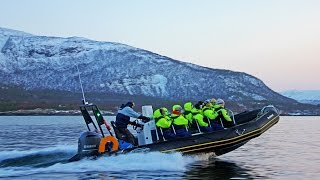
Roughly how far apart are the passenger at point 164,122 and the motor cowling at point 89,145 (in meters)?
2.43

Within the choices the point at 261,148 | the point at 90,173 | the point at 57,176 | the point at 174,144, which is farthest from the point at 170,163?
the point at 261,148

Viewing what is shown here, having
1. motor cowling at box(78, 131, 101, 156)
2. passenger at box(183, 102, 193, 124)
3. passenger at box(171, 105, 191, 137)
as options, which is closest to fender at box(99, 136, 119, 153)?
motor cowling at box(78, 131, 101, 156)

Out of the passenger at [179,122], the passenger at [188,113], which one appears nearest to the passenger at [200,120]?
the passenger at [188,113]

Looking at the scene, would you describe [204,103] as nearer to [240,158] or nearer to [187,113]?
[187,113]

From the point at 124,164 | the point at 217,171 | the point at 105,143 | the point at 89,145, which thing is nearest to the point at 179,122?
the point at 217,171

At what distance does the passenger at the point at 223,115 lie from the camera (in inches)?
865

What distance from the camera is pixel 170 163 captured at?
2011 cm

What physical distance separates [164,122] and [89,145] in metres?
3.03

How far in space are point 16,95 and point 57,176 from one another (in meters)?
187

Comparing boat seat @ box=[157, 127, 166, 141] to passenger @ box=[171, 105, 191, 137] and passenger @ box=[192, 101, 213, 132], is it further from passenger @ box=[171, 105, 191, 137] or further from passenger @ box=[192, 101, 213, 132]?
passenger @ box=[192, 101, 213, 132]

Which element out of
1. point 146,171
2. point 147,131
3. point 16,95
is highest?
point 16,95

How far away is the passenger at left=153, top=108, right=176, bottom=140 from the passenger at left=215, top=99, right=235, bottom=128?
2.34m

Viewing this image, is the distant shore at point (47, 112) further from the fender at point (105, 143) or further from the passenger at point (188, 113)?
the fender at point (105, 143)

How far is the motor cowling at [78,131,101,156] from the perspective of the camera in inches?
805
